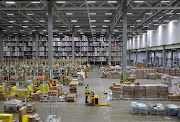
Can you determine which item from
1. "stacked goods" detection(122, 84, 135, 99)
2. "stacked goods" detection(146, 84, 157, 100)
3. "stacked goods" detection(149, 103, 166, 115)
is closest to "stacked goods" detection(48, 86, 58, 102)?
"stacked goods" detection(122, 84, 135, 99)

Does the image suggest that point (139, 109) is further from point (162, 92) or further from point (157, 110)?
point (162, 92)

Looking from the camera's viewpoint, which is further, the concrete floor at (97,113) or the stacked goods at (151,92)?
the stacked goods at (151,92)

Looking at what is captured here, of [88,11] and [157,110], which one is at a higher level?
[88,11]

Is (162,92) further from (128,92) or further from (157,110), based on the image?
(157,110)

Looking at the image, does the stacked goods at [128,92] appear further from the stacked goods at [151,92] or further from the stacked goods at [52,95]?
the stacked goods at [52,95]

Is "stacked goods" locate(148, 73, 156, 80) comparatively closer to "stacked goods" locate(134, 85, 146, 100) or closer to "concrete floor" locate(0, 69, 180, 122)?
"stacked goods" locate(134, 85, 146, 100)

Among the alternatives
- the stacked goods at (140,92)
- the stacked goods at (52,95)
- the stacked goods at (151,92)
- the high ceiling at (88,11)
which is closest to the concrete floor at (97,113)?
the stacked goods at (52,95)

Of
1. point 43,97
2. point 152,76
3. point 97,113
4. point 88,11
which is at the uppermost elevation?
point 88,11

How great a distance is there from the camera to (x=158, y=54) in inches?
1452

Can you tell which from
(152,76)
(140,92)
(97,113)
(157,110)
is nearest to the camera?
(157,110)

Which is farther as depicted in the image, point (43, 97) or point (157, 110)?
point (43, 97)

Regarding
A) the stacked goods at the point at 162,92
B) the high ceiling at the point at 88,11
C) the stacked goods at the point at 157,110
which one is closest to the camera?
the stacked goods at the point at 157,110

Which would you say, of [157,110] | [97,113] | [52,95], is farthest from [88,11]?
[157,110]

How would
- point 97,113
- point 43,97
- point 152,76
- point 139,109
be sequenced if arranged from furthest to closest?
point 152,76
point 43,97
point 97,113
point 139,109
